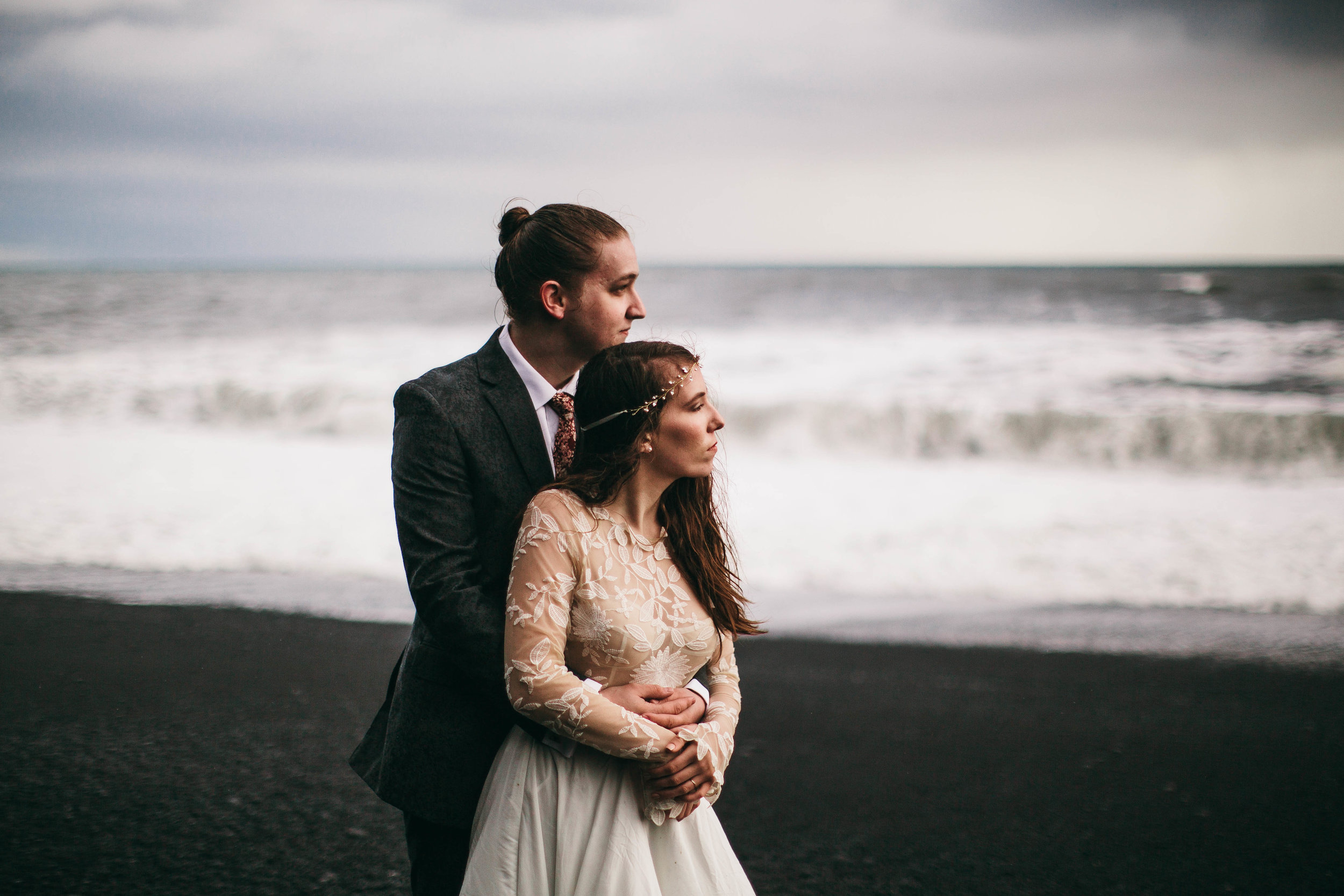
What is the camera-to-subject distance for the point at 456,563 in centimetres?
165

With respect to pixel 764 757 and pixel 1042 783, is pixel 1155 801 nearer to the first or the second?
pixel 1042 783

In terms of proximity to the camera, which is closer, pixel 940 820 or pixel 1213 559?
pixel 940 820

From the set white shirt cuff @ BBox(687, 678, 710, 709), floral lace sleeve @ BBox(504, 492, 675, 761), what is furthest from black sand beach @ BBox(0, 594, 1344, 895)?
floral lace sleeve @ BBox(504, 492, 675, 761)

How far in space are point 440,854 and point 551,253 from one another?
3.89ft

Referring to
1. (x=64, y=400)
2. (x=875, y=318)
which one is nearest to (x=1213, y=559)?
(x=64, y=400)

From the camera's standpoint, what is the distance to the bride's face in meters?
1.67

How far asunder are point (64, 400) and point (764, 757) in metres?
13.6

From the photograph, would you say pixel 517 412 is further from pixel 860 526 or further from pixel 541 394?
pixel 860 526

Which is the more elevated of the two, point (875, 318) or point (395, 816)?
point (875, 318)

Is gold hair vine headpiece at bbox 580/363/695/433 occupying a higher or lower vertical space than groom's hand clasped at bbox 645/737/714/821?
higher

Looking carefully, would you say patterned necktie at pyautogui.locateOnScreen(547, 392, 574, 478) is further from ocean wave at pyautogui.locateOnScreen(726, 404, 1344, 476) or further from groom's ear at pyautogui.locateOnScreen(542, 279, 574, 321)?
ocean wave at pyautogui.locateOnScreen(726, 404, 1344, 476)

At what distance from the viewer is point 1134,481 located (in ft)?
32.9

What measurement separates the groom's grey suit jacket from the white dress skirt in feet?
0.36

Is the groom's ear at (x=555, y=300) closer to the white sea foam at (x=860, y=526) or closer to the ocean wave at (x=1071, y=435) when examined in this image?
the white sea foam at (x=860, y=526)
